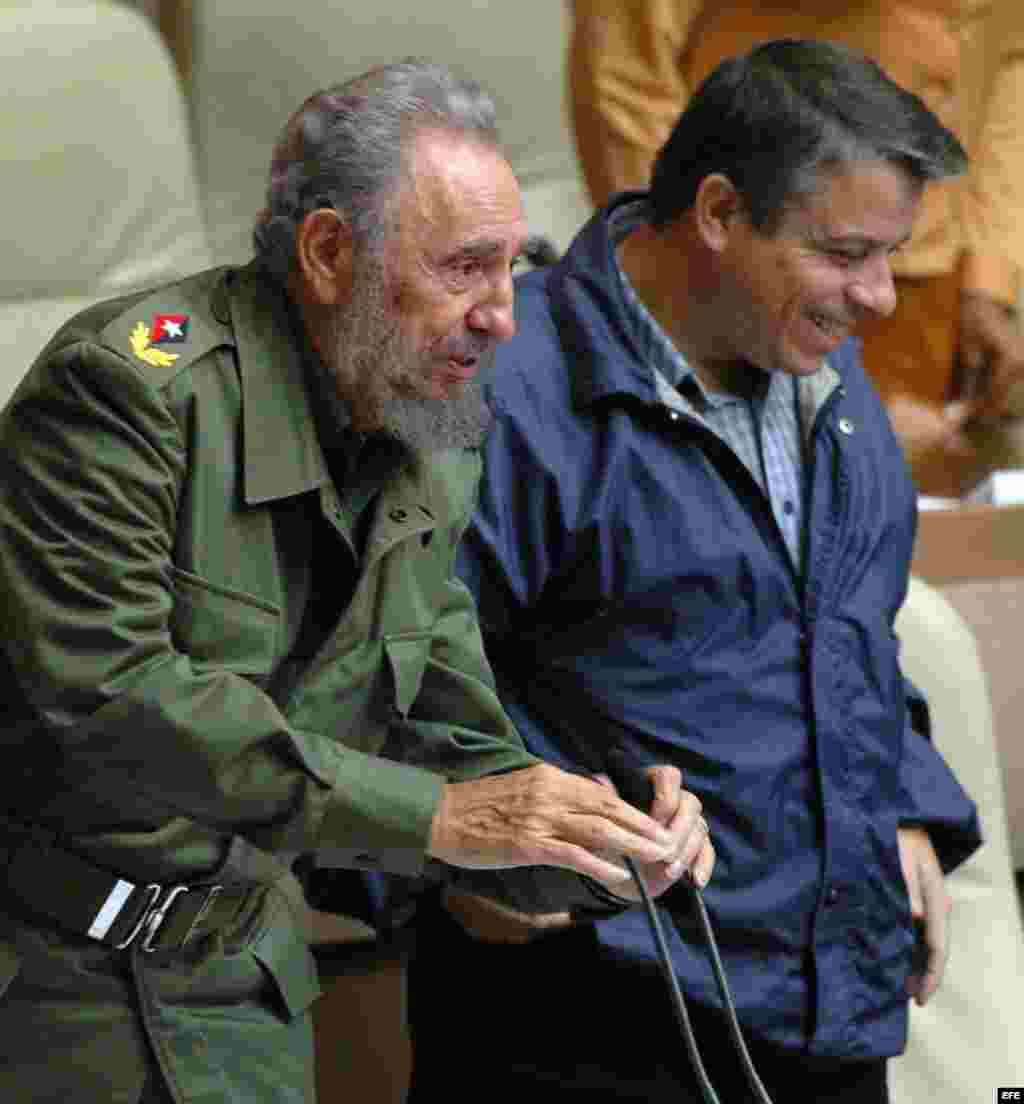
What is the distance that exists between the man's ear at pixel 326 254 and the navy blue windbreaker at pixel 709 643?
29cm

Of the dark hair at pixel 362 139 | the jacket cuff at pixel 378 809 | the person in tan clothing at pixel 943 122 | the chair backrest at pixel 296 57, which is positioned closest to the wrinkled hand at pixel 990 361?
the person in tan clothing at pixel 943 122

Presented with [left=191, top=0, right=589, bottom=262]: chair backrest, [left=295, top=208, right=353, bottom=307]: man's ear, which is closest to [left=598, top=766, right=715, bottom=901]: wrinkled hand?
[left=295, top=208, right=353, bottom=307]: man's ear

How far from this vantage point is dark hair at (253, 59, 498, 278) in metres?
1.25

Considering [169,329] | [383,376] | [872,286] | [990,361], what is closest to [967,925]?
[872,286]

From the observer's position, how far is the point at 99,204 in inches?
81.7

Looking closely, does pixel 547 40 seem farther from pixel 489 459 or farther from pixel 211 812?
pixel 211 812

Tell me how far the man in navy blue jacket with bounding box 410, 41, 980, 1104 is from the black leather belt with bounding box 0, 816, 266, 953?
38 cm

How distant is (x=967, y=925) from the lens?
2.09 m

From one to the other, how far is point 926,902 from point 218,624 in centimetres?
80

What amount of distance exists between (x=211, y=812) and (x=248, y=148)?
1.40 metres

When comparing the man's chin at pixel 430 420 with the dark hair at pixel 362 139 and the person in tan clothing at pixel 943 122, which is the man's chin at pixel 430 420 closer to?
the dark hair at pixel 362 139

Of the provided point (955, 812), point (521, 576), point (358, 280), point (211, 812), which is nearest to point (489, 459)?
point (521, 576)

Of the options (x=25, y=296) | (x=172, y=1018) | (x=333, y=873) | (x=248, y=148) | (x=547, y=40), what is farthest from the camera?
(x=547, y=40)

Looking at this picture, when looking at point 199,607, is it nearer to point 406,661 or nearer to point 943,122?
point 406,661
